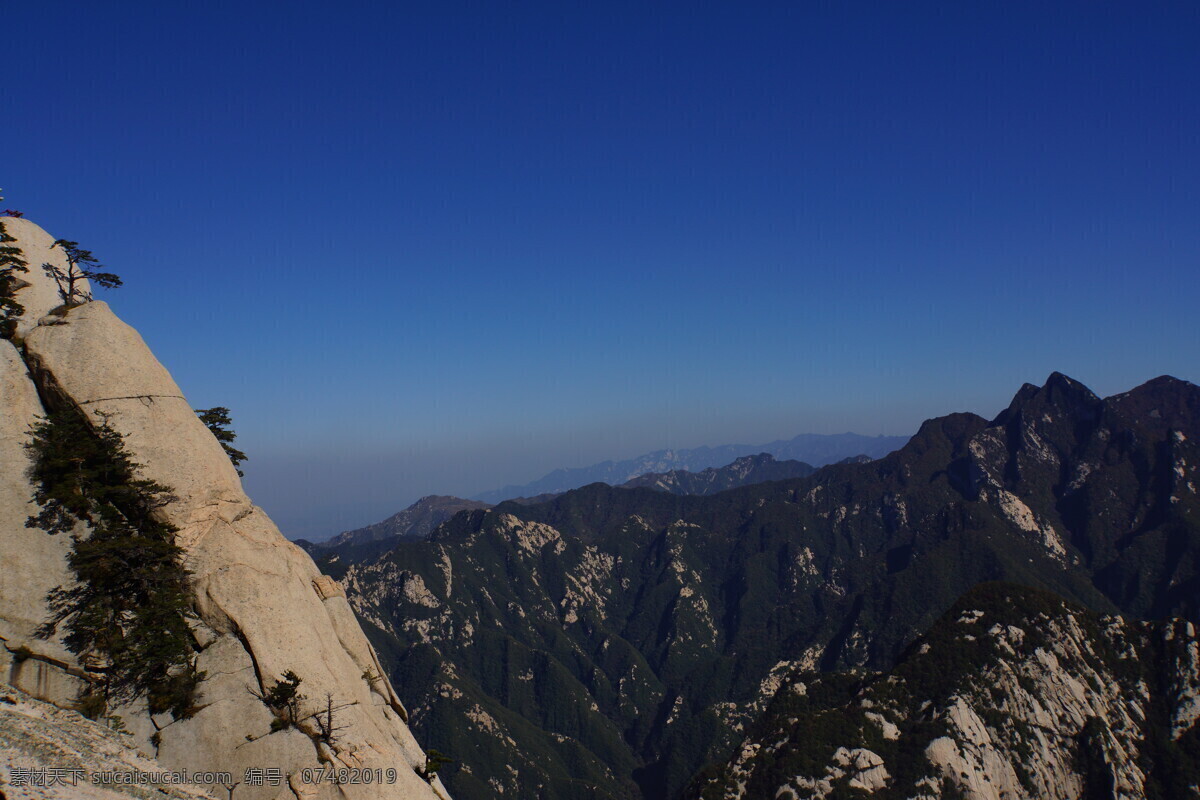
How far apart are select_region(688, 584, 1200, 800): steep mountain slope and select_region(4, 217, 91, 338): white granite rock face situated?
163 m

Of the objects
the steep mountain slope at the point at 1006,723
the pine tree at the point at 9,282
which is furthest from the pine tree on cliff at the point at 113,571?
the steep mountain slope at the point at 1006,723

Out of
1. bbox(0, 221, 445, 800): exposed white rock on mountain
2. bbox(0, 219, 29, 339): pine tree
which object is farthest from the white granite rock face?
bbox(0, 219, 29, 339): pine tree

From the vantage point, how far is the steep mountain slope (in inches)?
5906

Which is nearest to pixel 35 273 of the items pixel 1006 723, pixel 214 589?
pixel 214 589

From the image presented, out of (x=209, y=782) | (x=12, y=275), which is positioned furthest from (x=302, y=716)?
(x=12, y=275)

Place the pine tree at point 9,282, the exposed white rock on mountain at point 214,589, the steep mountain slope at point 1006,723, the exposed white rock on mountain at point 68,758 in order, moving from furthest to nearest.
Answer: the steep mountain slope at point 1006,723 → the pine tree at point 9,282 → the exposed white rock on mountain at point 214,589 → the exposed white rock on mountain at point 68,758

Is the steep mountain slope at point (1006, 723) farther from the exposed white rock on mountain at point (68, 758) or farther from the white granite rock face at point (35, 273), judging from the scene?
the white granite rock face at point (35, 273)

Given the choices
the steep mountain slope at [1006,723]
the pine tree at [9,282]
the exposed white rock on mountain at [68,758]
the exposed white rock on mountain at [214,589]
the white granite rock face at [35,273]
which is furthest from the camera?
Result: the steep mountain slope at [1006,723]

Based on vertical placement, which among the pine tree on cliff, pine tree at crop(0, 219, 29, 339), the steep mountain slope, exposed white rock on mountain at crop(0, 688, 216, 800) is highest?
pine tree at crop(0, 219, 29, 339)

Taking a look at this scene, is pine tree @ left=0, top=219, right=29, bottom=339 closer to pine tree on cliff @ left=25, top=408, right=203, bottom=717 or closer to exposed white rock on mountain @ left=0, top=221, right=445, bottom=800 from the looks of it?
exposed white rock on mountain @ left=0, top=221, right=445, bottom=800

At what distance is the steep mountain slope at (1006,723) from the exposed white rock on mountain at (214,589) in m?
139

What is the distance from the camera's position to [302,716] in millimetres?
37844

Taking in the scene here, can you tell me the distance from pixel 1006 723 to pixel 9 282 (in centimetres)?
21201

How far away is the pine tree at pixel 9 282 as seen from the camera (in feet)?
146
